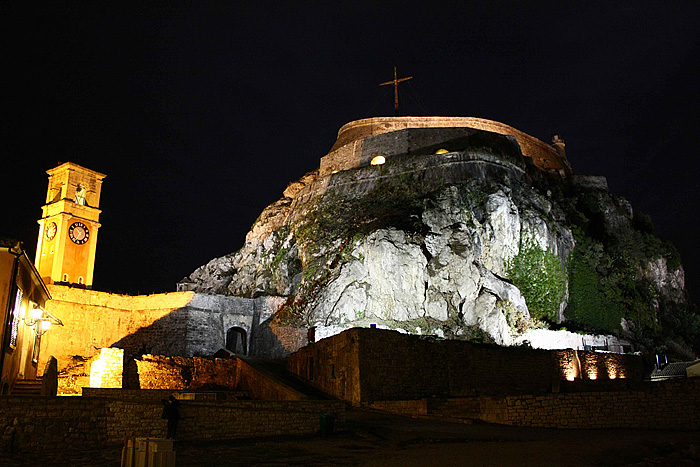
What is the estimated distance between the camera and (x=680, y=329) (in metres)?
34.5

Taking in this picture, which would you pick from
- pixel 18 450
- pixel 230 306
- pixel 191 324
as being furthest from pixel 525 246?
pixel 18 450

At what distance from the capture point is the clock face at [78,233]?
34.4 meters

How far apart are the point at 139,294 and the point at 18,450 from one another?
2181 centimetres

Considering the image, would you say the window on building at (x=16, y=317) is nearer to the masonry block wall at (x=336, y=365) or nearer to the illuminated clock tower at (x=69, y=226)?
the masonry block wall at (x=336, y=365)

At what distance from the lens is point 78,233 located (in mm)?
34781

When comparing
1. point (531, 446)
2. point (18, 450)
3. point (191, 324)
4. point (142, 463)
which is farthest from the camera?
point (191, 324)

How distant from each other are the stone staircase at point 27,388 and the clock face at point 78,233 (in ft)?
69.5

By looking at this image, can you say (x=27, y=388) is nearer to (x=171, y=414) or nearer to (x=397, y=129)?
(x=171, y=414)

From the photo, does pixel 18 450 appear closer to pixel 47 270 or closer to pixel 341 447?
pixel 341 447

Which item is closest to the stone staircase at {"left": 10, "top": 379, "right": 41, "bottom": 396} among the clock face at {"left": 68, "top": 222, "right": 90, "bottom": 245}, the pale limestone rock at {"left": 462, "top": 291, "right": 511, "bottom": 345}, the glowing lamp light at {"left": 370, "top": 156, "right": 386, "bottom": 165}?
the pale limestone rock at {"left": 462, "top": 291, "right": 511, "bottom": 345}

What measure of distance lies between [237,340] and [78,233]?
12813 millimetres

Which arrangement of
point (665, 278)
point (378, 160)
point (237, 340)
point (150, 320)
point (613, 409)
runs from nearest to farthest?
1. point (613, 409)
2. point (150, 320)
3. point (237, 340)
4. point (665, 278)
5. point (378, 160)

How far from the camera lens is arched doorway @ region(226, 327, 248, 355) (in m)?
29.5

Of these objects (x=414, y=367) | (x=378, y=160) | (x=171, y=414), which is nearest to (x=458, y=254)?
(x=414, y=367)
